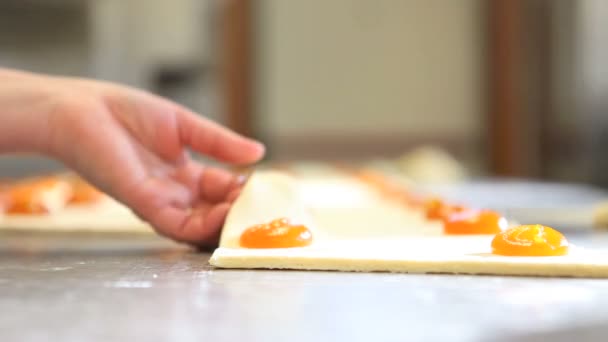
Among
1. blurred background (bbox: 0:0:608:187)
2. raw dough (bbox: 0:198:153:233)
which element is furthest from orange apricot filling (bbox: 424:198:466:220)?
blurred background (bbox: 0:0:608:187)

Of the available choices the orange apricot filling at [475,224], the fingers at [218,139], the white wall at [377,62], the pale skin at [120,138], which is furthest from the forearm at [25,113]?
the white wall at [377,62]

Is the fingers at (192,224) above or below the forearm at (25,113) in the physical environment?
below

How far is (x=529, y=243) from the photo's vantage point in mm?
894

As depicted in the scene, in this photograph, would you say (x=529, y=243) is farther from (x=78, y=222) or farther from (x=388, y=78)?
(x=388, y=78)

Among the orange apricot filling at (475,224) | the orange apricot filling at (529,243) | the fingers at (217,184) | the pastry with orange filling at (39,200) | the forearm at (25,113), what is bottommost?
the pastry with orange filling at (39,200)

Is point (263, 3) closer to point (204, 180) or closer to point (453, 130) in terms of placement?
point (453, 130)

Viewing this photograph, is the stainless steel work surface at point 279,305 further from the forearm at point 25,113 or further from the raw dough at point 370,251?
the forearm at point 25,113

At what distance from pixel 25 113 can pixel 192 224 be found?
0.96 feet

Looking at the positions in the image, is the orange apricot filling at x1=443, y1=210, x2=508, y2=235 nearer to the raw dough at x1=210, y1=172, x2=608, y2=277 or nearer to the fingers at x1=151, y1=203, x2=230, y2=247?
the raw dough at x1=210, y1=172, x2=608, y2=277

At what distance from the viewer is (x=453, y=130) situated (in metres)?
5.77

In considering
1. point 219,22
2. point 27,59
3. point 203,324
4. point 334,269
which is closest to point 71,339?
point 203,324

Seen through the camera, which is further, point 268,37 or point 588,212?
point 268,37

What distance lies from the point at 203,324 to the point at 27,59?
12.1ft

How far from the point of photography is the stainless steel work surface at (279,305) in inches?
22.7
